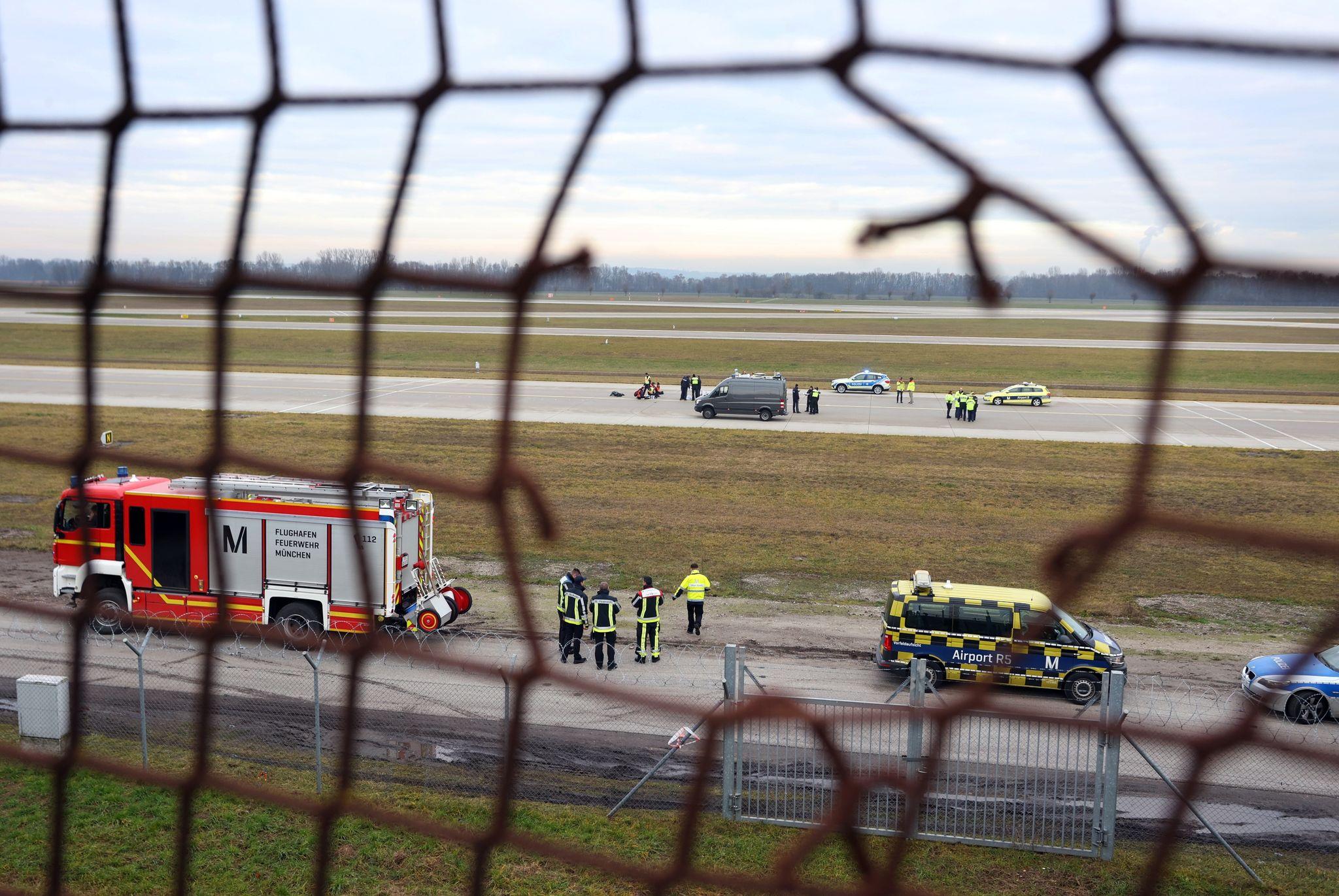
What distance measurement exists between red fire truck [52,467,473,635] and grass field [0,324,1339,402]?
2472 centimetres

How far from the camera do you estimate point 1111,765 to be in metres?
7.61

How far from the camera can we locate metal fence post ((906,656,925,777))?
22.9 feet

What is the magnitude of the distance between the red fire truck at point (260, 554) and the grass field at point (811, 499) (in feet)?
3.86

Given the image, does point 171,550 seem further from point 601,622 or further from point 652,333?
point 652,333

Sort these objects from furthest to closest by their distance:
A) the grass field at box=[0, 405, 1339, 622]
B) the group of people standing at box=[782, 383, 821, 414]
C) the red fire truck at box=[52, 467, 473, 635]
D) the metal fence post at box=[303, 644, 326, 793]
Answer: the group of people standing at box=[782, 383, 821, 414], the grass field at box=[0, 405, 1339, 622], the red fire truck at box=[52, 467, 473, 635], the metal fence post at box=[303, 644, 326, 793]

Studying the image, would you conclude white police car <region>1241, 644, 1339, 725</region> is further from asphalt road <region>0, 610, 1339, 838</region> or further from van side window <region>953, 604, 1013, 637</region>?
van side window <region>953, 604, 1013, 637</region>

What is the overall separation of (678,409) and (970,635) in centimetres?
2166

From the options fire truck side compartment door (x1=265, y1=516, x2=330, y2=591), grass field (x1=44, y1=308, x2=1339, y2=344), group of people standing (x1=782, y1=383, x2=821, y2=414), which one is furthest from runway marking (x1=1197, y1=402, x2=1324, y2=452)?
fire truck side compartment door (x1=265, y1=516, x2=330, y2=591)

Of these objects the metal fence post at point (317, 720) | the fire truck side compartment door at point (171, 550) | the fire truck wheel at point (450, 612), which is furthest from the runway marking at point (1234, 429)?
the fire truck side compartment door at point (171, 550)

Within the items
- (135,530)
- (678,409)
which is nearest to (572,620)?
(135,530)

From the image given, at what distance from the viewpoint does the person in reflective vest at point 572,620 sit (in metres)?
11.3

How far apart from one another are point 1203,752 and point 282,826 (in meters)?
7.74

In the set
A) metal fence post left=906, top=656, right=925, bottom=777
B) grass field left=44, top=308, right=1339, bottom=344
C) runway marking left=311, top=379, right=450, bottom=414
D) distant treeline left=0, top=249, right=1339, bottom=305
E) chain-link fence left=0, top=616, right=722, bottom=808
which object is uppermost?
distant treeline left=0, top=249, right=1339, bottom=305

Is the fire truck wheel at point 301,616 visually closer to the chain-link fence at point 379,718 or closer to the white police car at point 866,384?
the chain-link fence at point 379,718
